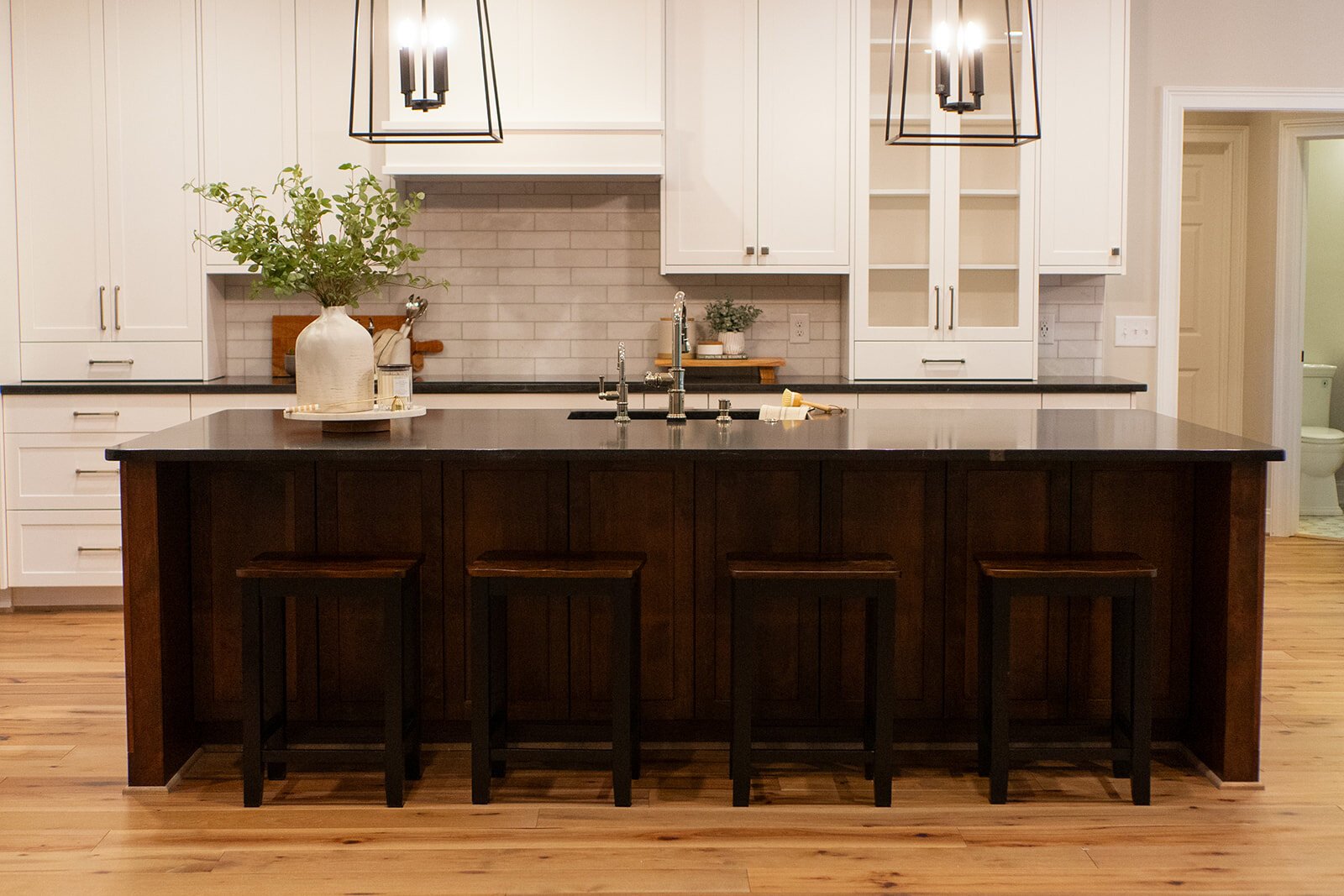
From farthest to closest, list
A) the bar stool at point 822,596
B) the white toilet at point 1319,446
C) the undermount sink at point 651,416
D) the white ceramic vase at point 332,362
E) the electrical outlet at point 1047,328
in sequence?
the white toilet at point 1319,446
the electrical outlet at point 1047,328
the undermount sink at point 651,416
the white ceramic vase at point 332,362
the bar stool at point 822,596

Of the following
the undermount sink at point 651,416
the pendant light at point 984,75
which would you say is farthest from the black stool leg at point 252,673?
the pendant light at point 984,75

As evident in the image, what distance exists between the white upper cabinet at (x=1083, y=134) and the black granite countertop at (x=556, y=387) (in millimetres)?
501

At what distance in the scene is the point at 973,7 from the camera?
15.2ft

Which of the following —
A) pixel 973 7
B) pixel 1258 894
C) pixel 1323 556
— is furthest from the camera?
pixel 1323 556

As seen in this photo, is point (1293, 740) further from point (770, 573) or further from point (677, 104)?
point (677, 104)

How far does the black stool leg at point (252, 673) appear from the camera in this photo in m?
3.00

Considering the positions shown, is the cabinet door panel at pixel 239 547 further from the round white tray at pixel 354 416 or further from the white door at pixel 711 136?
the white door at pixel 711 136

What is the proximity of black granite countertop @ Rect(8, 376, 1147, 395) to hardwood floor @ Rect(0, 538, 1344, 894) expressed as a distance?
1725 mm

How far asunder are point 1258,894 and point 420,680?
6.62 ft

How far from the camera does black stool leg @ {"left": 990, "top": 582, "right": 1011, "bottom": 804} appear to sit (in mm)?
2986

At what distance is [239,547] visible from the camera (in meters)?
3.31

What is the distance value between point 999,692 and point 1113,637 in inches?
14.4

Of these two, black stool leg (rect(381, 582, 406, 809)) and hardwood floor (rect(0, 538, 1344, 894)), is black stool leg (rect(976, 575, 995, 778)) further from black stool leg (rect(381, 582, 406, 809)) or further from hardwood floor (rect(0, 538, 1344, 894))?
black stool leg (rect(381, 582, 406, 809))

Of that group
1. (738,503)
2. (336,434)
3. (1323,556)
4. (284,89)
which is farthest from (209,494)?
(1323,556)
